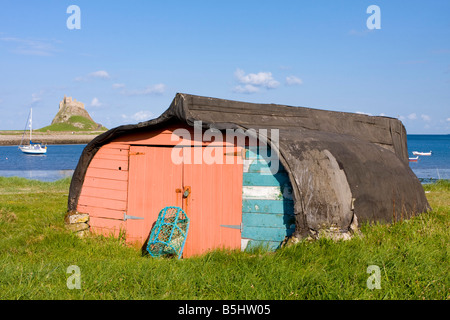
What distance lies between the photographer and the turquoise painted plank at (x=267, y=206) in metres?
7.40

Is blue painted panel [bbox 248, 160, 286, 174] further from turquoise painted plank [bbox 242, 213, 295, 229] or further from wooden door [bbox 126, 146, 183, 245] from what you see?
wooden door [bbox 126, 146, 183, 245]

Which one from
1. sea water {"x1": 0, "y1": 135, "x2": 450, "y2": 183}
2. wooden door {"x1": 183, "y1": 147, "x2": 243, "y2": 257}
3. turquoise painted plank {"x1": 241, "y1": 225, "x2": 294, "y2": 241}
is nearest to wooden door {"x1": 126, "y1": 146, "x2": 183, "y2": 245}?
wooden door {"x1": 183, "y1": 147, "x2": 243, "y2": 257}

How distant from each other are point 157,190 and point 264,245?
2.43 metres

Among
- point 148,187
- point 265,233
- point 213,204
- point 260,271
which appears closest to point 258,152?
→ point 213,204

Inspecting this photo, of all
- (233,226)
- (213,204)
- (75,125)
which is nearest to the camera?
(233,226)

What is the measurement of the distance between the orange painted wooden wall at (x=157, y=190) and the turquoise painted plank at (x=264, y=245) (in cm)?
26

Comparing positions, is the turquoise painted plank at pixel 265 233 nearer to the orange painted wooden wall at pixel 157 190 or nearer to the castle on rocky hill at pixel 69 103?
the orange painted wooden wall at pixel 157 190

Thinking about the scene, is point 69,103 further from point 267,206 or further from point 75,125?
point 267,206

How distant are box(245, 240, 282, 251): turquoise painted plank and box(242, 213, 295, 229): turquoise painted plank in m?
0.27

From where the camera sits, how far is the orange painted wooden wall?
8008 millimetres

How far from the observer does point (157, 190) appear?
28.4 feet

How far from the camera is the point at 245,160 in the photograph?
7.87 m
